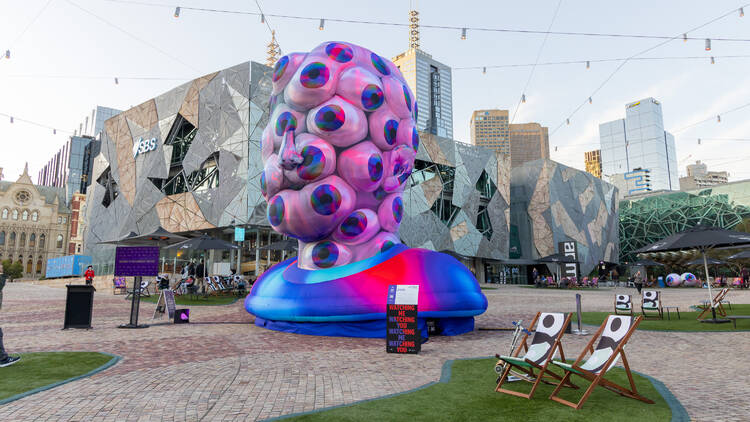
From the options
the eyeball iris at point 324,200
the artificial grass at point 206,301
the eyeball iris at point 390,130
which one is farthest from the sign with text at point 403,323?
the artificial grass at point 206,301

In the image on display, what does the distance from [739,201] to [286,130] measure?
78539 mm

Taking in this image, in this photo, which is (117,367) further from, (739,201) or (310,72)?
(739,201)

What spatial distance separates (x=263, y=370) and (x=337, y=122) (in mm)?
5717

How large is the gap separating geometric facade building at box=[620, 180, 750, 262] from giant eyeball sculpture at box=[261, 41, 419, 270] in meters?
62.8

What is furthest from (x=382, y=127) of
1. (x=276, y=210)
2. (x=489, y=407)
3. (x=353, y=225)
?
(x=489, y=407)

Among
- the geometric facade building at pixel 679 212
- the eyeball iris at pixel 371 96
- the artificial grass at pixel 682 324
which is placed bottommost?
the artificial grass at pixel 682 324

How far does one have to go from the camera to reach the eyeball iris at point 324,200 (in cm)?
963

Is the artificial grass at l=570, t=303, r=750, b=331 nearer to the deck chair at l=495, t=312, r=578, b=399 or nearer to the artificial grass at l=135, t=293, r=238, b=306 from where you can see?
the deck chair at l=495, t=312, r=578, b=399

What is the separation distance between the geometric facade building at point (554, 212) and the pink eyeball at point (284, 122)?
4298 centimetres

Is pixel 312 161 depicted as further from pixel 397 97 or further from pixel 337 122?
pixel 397 97

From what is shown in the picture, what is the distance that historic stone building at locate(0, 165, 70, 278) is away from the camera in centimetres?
8150

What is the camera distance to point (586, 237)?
5216cm

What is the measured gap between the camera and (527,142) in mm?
155125

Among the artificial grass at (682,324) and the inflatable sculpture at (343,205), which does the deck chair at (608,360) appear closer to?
the inflatable sculpture at (343,205)
